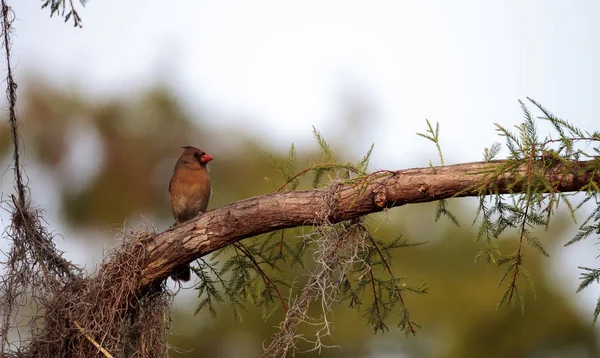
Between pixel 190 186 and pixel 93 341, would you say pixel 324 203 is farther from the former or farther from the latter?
pixel 190 186

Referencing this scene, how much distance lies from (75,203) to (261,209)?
552 inches

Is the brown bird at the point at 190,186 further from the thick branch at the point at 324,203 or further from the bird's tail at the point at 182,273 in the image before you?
the thick branch at the point at 324,203

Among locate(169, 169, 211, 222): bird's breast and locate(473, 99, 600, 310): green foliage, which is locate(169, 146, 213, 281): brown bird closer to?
locate(169, 169, 211, 222): bird's breast

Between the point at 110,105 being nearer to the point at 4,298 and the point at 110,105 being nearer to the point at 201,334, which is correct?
the point at 201,334

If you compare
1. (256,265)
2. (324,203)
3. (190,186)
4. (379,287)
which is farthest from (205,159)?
(324,203)

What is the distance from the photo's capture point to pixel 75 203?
57.2 ft

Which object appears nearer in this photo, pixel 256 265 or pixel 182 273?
pixel 256 265

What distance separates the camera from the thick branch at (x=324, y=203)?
3.85 meters

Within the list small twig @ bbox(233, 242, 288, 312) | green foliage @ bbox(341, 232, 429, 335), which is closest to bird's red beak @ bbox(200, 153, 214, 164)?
small twig @ bbox(233, 242, 288, 312)

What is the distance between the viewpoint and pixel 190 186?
19.9 feet

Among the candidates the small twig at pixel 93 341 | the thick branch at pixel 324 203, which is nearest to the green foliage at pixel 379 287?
the thick branch at pixel 324 203

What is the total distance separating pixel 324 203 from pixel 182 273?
4.29 feet

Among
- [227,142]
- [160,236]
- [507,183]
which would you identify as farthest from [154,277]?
[227,142]

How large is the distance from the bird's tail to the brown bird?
109 centimetres
